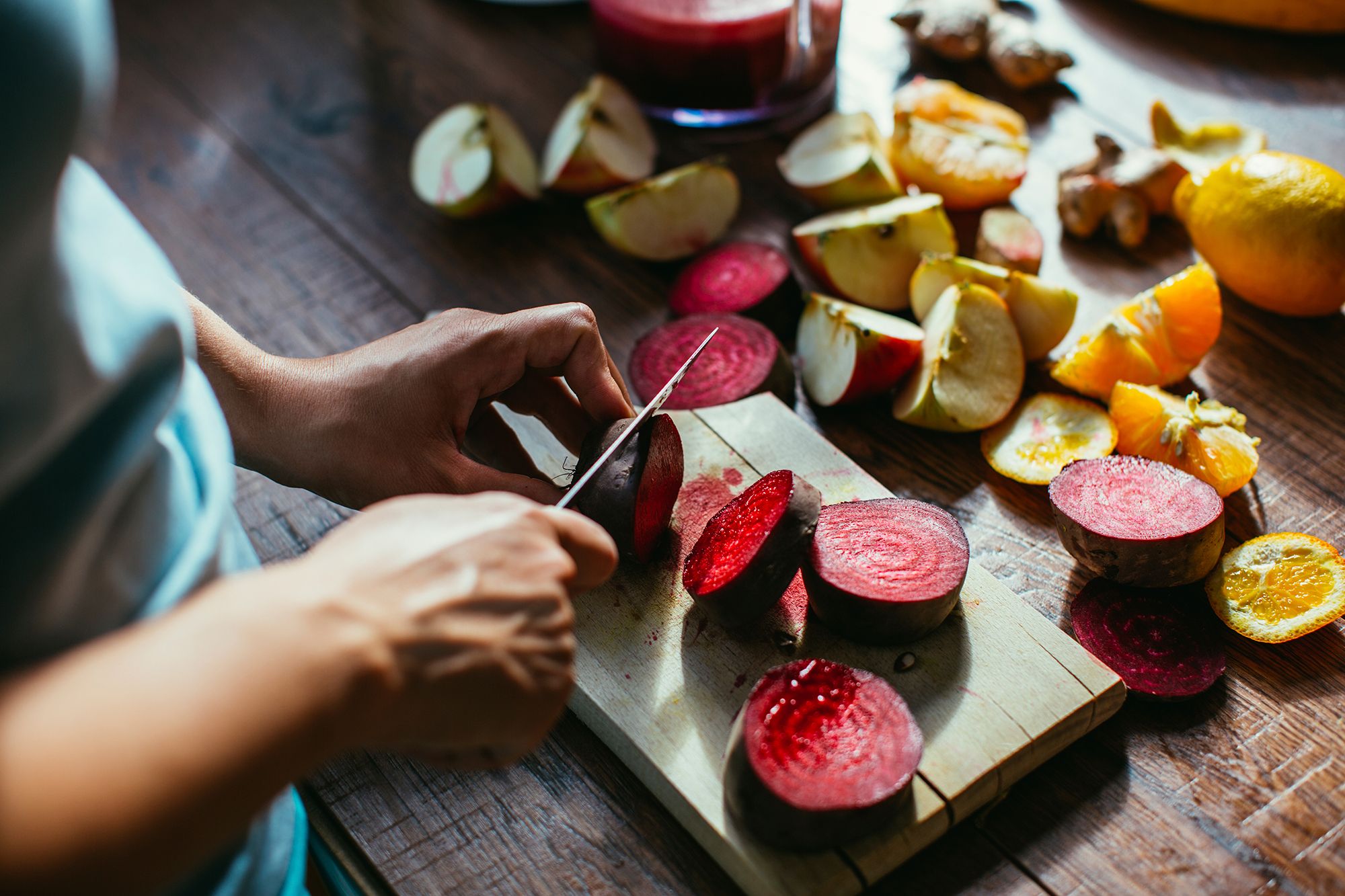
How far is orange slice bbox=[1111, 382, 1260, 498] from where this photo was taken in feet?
4.58

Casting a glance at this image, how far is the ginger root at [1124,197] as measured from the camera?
184 cm

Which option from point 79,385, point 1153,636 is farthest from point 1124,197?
point 79,385

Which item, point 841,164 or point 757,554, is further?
point 841,164

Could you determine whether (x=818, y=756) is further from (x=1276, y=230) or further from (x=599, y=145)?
→ (x=599, y=145)

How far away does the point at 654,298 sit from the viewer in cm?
188

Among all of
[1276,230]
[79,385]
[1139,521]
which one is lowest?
[1139,521]

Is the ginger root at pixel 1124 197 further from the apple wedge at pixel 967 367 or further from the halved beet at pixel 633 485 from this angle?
the halved beet at pixel 633 485

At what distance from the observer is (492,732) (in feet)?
2.81

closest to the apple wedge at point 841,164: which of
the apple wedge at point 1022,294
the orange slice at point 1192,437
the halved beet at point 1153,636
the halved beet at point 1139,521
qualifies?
the apple wedge at point 1022,294

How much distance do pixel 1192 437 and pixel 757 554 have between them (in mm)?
682

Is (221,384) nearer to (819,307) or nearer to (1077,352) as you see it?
(819,307)

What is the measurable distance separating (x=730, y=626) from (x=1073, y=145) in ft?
4.64

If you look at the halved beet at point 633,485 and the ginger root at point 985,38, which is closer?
the halved beet at point 633,485

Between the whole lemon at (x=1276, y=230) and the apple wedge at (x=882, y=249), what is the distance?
0.42 m
